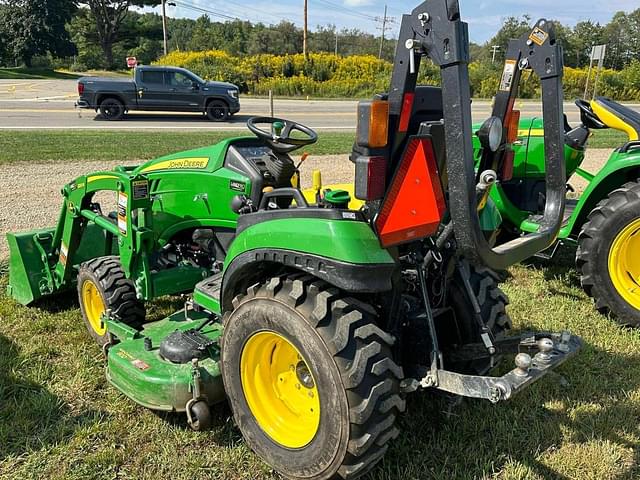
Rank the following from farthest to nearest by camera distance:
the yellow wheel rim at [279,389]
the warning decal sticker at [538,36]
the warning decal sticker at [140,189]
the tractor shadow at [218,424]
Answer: the warning decal sticker at [140,189] → the tractor shadow at [218,424] → the yellow wheel rim at [279,389] → the warning decal sticker at [538,36]

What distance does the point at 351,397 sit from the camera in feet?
6.97

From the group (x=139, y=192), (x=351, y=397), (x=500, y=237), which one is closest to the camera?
(x=351, y=397)

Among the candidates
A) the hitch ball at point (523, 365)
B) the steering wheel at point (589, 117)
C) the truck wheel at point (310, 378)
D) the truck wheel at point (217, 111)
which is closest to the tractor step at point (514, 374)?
the hitch ball at point (523, 365)

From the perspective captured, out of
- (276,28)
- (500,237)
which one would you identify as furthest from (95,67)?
(500,237)

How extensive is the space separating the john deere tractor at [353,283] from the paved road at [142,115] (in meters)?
13.2

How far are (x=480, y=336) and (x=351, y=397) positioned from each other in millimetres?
902

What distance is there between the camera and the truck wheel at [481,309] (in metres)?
2.79

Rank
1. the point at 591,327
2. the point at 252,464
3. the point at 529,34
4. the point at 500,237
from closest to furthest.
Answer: the point at 529,34
the point at 252,464
the point at 591,327
the point at 500,237

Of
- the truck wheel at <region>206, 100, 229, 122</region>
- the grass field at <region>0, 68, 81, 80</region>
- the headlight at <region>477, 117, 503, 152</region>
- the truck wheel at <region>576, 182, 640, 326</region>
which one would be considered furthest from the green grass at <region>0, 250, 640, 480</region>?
the grass field at <region>0, 68, 81, 80</region>

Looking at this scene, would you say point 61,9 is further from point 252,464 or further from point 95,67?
point 252,464

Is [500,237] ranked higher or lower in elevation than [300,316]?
lower

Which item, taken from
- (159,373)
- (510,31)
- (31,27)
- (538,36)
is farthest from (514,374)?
(31,27)

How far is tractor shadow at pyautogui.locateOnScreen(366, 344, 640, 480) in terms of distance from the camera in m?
2.61

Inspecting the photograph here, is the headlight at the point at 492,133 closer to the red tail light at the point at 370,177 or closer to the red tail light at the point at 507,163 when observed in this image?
the red tail light at the point at 507,163
